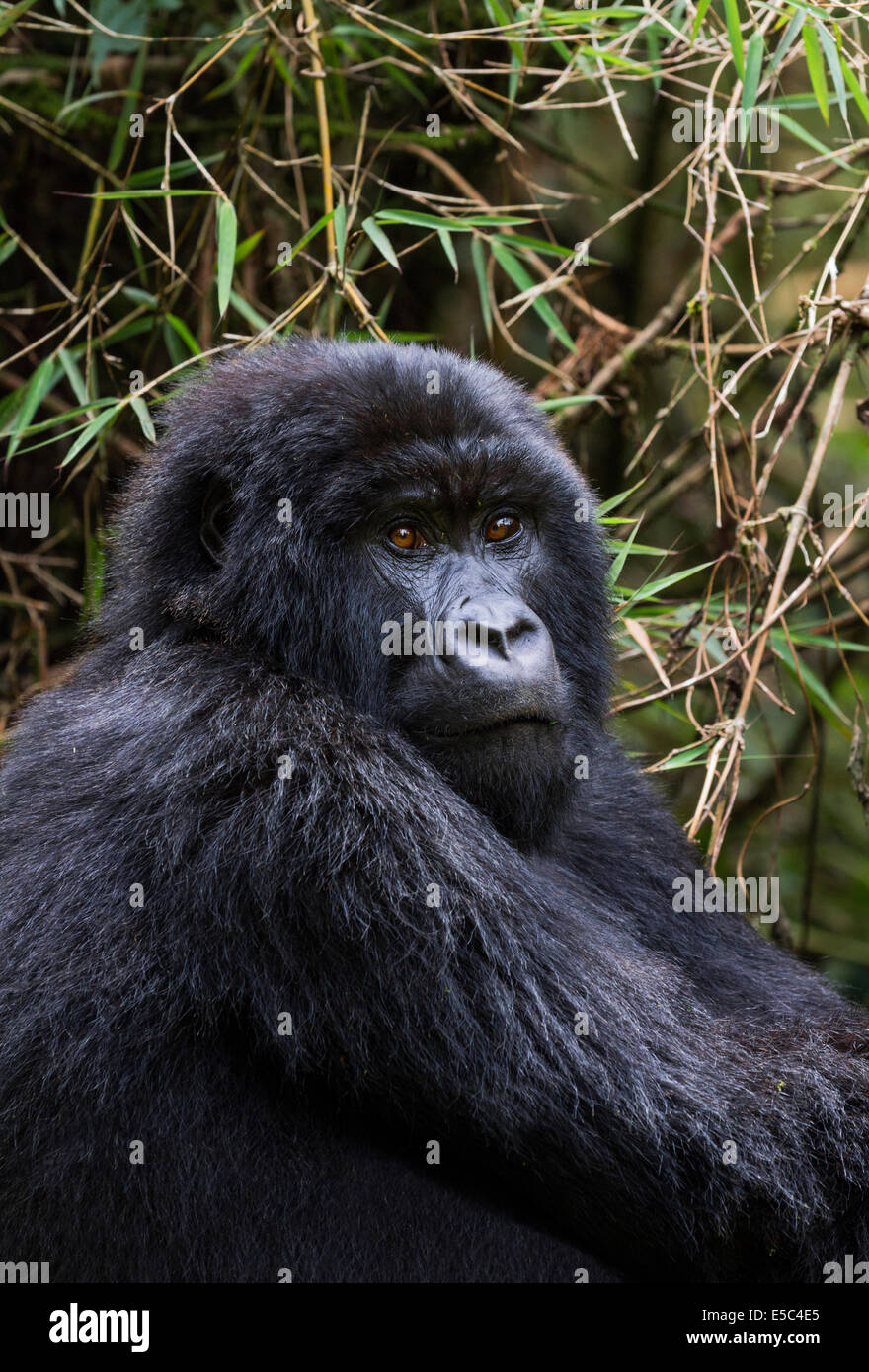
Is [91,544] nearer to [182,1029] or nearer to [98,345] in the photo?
[98,345]

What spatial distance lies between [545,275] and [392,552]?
2386 millimetres

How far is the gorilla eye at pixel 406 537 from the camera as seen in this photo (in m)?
3.25

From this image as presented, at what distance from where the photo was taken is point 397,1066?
2.71 meters

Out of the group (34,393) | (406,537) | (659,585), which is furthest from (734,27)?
(34,393)

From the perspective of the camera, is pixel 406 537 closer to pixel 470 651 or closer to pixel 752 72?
pixel 470 651

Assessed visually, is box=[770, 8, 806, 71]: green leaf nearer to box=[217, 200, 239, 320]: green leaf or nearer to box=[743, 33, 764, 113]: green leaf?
box=[743, 33, 764, 113]: green leaf

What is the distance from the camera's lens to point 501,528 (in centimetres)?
339

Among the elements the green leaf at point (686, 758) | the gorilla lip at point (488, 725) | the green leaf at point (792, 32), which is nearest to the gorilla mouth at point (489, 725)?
the gorilla lip at point (488, 725)

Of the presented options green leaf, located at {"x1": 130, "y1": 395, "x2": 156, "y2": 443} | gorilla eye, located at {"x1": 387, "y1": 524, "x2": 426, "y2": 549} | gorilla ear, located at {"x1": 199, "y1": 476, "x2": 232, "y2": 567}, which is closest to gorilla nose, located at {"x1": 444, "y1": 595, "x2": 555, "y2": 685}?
gorilla eye, located at {"x1": 387, "y1": 524, "x2": 426, "y2": 549}

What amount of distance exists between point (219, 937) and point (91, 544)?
2758 millimetres

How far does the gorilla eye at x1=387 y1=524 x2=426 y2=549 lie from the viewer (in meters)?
3.25

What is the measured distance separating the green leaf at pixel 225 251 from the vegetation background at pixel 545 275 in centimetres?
1
